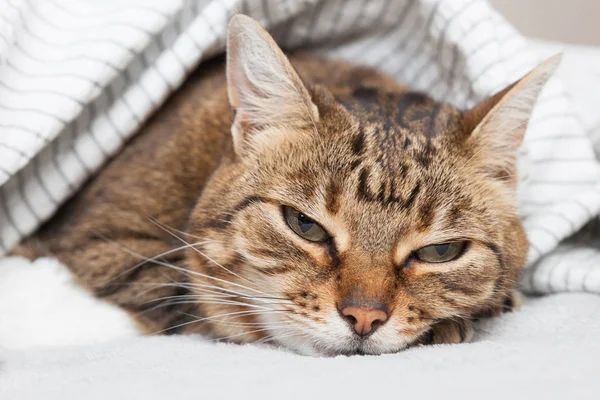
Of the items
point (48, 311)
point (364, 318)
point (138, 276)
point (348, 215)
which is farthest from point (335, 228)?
point (48, 311)

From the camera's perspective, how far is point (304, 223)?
3.89 ft

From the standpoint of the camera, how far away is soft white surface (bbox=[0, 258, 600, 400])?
86cm

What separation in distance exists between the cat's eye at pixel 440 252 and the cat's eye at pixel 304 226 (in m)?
0.19

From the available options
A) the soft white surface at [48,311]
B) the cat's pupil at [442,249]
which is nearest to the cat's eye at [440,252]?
the cat's pupil at [442,249]

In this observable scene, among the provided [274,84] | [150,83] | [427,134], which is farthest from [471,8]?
[150,83]

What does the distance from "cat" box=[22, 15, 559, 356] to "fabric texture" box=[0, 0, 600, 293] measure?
0.24 m

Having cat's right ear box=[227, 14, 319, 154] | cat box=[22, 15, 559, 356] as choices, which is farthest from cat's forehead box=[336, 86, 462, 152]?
cat's right ear box=[227, 14, 319, 154]

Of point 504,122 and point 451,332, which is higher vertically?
point 504,122

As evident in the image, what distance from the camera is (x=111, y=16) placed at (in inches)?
60.2

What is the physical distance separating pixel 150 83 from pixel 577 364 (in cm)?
120

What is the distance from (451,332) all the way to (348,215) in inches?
12.8

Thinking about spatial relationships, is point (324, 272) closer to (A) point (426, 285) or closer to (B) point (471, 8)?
(A) point (426, 285)

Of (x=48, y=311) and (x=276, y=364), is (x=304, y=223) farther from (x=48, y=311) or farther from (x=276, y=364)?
(x=48, y=311)

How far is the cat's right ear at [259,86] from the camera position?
121cm
